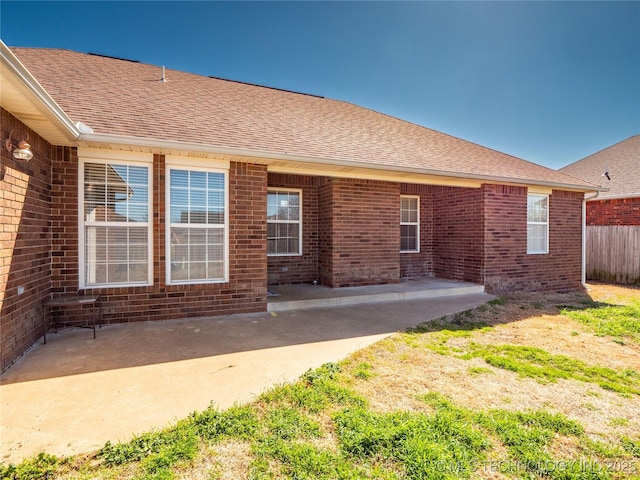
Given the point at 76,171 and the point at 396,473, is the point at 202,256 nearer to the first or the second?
the point at 76,171

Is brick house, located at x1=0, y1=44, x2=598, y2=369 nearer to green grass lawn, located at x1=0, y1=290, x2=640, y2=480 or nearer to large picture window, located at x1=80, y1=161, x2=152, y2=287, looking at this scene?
large picture window, located at x1=80, y1=161, x2=152, y2=287

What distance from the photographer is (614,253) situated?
1207 cm

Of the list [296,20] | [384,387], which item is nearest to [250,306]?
[384,387]

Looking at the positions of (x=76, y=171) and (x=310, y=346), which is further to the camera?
(x=76, y=171)

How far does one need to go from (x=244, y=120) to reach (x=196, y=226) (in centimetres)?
291

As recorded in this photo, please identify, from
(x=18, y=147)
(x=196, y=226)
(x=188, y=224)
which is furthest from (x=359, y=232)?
(x=18, y=147)

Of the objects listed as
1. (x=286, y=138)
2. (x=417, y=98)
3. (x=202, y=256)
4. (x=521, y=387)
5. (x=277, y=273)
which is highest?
(x=417, y=98)

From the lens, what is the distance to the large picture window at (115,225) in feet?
17.1

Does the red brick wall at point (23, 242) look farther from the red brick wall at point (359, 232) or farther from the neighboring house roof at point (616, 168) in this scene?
the neighboring house roof at point (616, 168)

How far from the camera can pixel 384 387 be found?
3.36 m

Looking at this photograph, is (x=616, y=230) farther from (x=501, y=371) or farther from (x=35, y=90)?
(x=35, y=90)

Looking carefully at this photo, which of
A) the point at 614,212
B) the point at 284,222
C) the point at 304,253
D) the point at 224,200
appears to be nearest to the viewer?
the point at 224,200

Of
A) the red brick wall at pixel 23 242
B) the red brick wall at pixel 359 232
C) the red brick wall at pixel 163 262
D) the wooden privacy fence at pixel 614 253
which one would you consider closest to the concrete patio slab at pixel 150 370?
the red brick wall at pixel 163 262

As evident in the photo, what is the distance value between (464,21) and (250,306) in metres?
9.53
